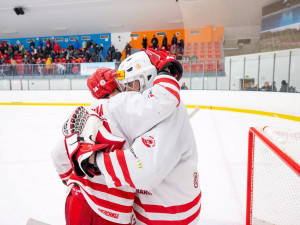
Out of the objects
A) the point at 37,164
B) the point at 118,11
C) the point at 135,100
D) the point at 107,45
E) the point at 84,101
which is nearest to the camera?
the point at 135,100

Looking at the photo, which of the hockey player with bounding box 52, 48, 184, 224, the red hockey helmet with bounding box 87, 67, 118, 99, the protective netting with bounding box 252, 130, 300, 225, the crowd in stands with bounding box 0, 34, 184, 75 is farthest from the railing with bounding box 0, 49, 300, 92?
the hockey player with bounding box 52, 48, 184, 224

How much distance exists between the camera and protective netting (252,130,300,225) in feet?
3.84

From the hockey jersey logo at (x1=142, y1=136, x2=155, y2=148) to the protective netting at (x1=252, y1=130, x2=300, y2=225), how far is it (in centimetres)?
64

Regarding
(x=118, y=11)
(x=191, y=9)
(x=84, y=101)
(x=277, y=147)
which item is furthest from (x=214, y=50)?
(x=277, y=147)

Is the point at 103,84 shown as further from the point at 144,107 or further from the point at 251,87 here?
the point at 251,87

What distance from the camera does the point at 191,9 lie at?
8578mm

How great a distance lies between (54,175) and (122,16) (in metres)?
11.5

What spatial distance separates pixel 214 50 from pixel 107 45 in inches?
320

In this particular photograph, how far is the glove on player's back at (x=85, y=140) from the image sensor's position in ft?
2.34

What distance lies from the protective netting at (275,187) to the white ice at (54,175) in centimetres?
24

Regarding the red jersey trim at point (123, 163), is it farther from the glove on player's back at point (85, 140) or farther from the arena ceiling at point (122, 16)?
the arena ceiling at point (122, 16)

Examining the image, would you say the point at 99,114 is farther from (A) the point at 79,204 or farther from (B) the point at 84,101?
(B) the point at 84,101

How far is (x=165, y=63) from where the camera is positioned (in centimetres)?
84

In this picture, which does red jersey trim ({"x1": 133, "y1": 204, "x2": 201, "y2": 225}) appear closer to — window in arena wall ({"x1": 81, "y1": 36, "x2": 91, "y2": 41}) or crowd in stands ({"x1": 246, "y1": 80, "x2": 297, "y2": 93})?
crowd in stands ({"x1": 246, "y1": 80, "x2": 297, "y2": 93})
